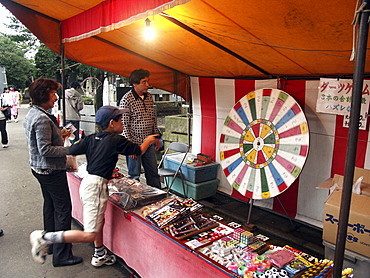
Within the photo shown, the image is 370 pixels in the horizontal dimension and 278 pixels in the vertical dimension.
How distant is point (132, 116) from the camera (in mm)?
3480

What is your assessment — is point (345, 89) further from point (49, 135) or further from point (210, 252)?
point (49, 135)

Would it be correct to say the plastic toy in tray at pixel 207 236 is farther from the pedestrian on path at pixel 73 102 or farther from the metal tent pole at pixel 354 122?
the pedestrian on path at pixel 73 102

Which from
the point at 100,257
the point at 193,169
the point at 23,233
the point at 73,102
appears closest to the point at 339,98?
the point at 193,169

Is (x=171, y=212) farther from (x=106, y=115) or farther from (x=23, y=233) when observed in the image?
(x=23, y=233)

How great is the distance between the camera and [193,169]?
13.8 feet

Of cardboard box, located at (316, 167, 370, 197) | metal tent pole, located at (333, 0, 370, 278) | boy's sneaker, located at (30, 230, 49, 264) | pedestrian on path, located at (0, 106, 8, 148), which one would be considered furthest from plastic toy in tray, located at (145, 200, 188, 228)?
pedestrian on path, located at (0, 106, 8, 148)

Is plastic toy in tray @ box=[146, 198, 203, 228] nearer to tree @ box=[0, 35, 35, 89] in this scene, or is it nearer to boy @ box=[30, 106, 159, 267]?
boy @ box=[30, 106, 159, 267]

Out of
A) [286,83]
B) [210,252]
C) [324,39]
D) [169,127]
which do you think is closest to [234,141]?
[286,83]

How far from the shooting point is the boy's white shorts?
7.97 ft

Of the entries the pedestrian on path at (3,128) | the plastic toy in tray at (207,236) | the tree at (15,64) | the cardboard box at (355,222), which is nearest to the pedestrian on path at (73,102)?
the pedestrian on path at (3,128)

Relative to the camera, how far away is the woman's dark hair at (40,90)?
2.59 m

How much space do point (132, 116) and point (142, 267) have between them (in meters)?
1.75

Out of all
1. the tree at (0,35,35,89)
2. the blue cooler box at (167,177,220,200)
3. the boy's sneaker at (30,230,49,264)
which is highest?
the tree at (0,35,35,89)

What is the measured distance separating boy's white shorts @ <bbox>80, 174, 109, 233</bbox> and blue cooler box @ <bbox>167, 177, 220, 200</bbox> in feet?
6.42
